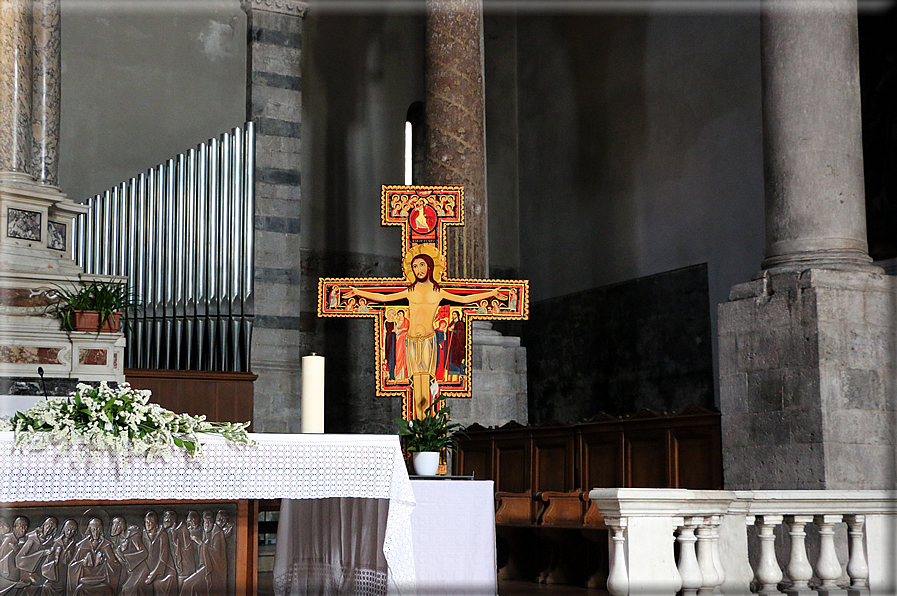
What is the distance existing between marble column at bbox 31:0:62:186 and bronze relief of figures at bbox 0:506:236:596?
4070 millimetres

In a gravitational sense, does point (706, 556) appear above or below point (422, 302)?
below

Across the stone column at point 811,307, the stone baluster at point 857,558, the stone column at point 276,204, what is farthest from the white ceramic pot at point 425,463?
the stone column at point 276,204

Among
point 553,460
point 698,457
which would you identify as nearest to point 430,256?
point 698,457

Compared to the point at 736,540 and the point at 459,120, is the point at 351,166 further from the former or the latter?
the point at 736,540

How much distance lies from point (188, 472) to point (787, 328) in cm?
349

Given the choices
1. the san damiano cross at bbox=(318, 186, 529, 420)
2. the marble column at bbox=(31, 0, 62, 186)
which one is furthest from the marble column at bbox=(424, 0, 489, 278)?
the marble column at bbox=(31, 0, 62, 186)

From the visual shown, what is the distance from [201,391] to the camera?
8.34m

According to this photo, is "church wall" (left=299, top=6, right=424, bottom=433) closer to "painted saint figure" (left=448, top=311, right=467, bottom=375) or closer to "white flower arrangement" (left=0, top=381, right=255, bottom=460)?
"painted saint figure" (left=448, top=311, right=467, bottom=375)

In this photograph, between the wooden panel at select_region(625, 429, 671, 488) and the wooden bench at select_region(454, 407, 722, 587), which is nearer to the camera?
the wooden bench at select_region(454, 407, 722, 587)

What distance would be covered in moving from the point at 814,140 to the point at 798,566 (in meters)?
2.72

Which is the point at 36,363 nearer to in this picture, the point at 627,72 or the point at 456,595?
the point at 456,595

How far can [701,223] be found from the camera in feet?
34.2

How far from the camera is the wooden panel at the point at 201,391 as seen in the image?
7910 mm

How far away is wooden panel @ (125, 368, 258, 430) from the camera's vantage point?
7910mm
